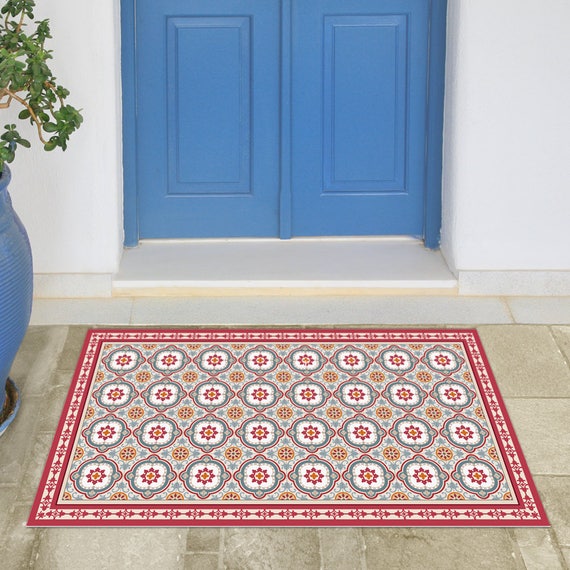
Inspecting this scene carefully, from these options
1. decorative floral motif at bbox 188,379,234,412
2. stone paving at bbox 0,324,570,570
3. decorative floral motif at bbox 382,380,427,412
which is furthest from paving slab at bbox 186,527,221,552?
decorative floral motif at bbox 382,380,427,412

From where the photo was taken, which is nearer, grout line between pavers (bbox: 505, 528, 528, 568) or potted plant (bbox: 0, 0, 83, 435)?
grout line between pavers (bbox: 505, 528, 528, 568)

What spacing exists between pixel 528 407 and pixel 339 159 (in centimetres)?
157

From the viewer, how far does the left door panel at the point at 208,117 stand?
4.53m

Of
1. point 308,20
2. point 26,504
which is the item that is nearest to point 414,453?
point 26,504

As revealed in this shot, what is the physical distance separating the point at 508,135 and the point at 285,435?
1658 millimetres

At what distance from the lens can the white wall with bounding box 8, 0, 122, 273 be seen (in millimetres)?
4188

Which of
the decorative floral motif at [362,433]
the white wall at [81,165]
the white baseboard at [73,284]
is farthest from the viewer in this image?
the white baseboard at [73,284]

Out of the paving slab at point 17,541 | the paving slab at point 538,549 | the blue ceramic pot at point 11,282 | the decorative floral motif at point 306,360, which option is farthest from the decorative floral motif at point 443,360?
the paving slab at point 17,541

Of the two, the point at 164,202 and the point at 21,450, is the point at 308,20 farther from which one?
the point at 21,450

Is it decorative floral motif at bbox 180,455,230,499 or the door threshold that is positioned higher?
the door threshold

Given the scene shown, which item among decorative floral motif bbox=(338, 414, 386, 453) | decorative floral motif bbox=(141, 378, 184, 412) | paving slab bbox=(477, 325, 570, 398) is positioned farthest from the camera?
paving slab bbox=(477, 325, 570, 398)

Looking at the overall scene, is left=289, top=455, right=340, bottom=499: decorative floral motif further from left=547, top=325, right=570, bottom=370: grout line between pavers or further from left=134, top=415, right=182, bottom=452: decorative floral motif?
left=547, top=325, right=570, bottom=370: grout line between pavers

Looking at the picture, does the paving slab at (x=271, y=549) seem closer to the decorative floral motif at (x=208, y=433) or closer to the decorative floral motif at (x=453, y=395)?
the decorative floral motif at (x=208, y=433)

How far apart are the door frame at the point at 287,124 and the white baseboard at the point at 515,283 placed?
35 cm
